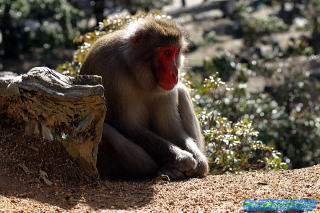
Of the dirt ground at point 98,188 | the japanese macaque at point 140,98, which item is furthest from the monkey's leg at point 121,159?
the dirt ground at point 98,188

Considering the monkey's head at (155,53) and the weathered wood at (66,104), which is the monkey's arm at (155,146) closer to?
the monkey's head at (155,53)

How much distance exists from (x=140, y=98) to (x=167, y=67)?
0.53 m

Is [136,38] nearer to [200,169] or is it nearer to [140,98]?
[140,98]

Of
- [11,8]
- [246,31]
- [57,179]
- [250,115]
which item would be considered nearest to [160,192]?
[57,179]

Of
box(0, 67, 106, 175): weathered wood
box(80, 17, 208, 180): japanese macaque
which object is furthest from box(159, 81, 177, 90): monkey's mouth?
box(0, 67, 106, 175): weathered wood

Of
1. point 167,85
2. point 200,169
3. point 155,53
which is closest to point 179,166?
point 200,169

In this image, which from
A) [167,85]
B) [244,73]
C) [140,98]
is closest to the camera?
[167,85]

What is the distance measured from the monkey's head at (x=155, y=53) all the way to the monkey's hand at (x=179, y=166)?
31.9 inches

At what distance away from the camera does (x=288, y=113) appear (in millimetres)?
13031

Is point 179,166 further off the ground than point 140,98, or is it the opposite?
point 140,98

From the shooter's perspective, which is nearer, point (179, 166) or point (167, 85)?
point (179, 166)

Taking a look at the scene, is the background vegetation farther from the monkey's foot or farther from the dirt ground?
the dirt ground

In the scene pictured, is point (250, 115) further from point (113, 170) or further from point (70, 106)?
point (70, 106)

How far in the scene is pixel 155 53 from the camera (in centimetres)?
625
